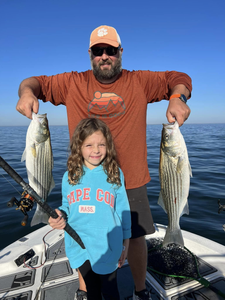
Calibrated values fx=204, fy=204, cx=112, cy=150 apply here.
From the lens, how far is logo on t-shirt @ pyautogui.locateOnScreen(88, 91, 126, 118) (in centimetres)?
254

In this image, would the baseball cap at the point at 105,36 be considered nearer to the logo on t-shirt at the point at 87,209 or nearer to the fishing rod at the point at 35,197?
the fishing rod at the point at 35,197

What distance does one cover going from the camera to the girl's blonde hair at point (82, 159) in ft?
7.31

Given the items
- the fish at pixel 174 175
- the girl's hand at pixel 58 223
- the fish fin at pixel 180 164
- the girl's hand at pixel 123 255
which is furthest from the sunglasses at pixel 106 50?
the girl's hand at pixel 123 255

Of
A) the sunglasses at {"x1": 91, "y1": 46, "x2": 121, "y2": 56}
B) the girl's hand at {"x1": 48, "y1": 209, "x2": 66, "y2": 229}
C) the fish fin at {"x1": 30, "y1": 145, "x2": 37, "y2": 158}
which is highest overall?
the sunglasses at {"x1": 91, "y1": 46, "x2": 121, "y2": 56}

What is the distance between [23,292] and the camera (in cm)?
Answer: 275

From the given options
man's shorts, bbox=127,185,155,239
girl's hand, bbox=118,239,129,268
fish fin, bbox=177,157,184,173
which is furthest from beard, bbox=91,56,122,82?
girl's hand, bbox=118,239,129,268

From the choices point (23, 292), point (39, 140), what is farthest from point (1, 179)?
point (39, 140)

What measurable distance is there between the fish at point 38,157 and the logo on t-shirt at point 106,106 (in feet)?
2.00

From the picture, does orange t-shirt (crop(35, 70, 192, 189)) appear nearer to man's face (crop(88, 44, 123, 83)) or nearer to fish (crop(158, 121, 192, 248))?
man's face (crop(88, 44, 123, 83))

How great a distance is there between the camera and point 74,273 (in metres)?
3.10

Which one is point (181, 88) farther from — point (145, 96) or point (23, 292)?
point (23, 292)

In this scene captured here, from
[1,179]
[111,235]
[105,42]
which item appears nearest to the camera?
[111,235]

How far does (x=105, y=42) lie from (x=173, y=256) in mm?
3381

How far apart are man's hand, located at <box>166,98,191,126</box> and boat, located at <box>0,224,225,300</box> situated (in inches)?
90.4
